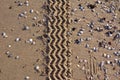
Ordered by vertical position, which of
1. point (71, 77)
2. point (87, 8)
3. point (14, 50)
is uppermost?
point (87, 8)

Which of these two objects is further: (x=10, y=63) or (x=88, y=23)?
(x=88, y=23)

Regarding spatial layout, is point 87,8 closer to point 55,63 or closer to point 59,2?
point 59,2

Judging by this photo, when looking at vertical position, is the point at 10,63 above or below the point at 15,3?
below

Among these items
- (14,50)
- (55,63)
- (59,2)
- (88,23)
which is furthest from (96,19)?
(14,50)
